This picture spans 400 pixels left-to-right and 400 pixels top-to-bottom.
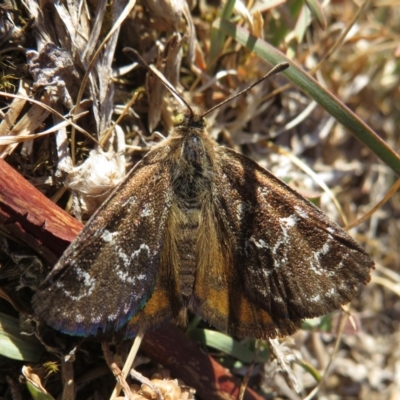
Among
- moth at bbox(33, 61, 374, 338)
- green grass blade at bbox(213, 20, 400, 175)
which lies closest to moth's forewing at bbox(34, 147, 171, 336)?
moth at bbox(33, 61, 374, 338)

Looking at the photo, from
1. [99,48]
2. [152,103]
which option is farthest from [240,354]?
[99,48]

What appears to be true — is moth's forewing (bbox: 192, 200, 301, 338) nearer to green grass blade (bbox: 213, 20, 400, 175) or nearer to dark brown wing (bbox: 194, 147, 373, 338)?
dark brown wing (bbox: 194, 147, 373, 338)

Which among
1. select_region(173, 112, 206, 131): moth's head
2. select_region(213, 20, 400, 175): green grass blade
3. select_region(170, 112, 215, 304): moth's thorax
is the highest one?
select_region(213, 20, 400, 175): green grass blade

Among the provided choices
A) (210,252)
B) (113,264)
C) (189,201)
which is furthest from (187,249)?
(113,264)

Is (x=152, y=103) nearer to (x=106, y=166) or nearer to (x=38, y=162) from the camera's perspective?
(x=106, y=166)

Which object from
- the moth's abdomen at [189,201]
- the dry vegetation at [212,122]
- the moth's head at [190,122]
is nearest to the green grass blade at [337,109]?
the dry vegetation at [212,122]

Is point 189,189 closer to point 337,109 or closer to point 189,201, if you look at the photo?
point 189,201
